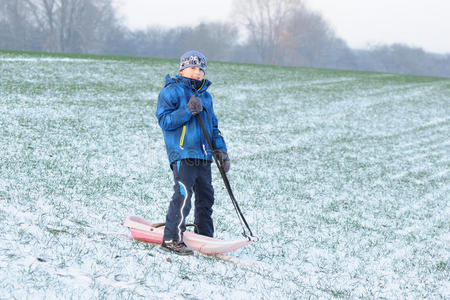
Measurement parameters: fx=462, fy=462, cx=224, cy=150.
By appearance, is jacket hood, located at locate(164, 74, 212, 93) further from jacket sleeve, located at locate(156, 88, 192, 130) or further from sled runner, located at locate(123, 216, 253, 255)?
sled runner, located at locate(123, 216, 253, 255)

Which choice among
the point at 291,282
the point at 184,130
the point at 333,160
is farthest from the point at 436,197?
the point at 184,130

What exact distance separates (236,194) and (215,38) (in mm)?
69807

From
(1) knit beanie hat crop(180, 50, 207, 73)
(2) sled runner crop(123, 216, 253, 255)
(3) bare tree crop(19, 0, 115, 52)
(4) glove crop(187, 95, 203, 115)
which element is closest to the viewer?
(4) glove crop(187, 95, 203, 115)

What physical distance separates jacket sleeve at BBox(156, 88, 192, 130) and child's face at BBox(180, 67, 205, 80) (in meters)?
0.23

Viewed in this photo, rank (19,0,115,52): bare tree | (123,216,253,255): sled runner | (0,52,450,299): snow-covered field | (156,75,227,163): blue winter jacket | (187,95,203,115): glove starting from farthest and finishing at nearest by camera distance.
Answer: (19,0,115,52): bare tree, (123,216,253,255): sled runner, (156,75,227,163): blue winter jacket, (187,95,203,115): glove, (0,52,450,299): snow-covered field

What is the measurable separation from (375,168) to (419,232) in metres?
4.76

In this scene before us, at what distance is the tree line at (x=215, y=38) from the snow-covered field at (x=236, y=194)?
4007 centimetres

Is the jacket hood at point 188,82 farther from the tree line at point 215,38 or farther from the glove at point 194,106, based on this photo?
the tree line at point 215,38

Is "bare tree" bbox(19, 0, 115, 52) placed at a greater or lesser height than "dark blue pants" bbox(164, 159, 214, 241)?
greater

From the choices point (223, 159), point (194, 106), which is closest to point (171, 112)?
point (194, 106)

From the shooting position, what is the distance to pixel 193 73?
479 centimetres

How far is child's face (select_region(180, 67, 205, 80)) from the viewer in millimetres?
4777

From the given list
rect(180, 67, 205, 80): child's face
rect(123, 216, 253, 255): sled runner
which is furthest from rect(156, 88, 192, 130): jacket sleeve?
rect(123, 216, 253, 255): sled runner

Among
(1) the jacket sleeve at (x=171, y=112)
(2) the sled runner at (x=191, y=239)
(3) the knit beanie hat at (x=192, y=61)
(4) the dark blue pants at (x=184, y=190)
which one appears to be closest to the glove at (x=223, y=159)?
(4) the dark blue pants at (x=184, y=190)
